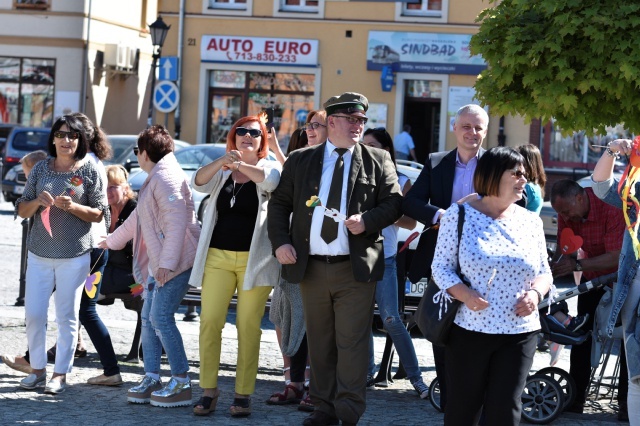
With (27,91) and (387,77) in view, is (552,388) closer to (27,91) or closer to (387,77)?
(387,77)

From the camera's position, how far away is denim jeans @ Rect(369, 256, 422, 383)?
7.80m

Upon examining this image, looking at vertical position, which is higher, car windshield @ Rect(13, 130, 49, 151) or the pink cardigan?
car windshield @ Rect(13, 130, 49, 151)

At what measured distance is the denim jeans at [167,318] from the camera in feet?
24.3

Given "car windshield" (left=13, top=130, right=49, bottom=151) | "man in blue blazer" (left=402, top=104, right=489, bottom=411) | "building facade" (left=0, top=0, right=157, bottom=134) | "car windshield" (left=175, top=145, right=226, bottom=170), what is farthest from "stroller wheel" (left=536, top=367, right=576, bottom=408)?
"building facade" (left=0, top=0, right=157, bottom=134)

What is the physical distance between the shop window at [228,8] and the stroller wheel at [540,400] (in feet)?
75.5

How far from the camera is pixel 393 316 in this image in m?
7.80

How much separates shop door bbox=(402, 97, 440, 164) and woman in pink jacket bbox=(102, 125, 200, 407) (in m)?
21.9

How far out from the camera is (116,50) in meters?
35.8

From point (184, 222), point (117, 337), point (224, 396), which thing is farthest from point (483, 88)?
point (117, 337)

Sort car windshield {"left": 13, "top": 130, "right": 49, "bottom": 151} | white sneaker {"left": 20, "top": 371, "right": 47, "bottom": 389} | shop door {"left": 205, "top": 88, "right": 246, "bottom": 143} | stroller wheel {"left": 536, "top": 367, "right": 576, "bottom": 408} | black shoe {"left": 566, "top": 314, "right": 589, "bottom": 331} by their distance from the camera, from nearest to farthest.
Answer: black shoe {"left": 566, "top": 314, "right": 589, "bottom": 331} → stroller wheel {"left": 536, "top": 367, "right": 576, "bottom": 408} → white sneaker {"left": 20, "top": 371, "right": 47, "bottom": 389} → car windshield {"left": 13, "top": 130, "right": 49, "bottom": 151} → shop door {"left": 205, "top": 88, "right": 246, "bottom": 143}

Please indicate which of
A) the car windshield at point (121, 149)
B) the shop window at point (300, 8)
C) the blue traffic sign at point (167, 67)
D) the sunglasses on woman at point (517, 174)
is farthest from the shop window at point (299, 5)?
the sunglasses on woman at point (517, 174)

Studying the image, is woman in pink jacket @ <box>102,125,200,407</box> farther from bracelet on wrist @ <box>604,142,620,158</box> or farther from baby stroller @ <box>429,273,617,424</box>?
bracelet on wrist @ <box>604,142,620,158</box>

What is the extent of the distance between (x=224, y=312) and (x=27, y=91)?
30.8 m

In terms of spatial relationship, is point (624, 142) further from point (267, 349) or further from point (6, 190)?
point (6, 190)
